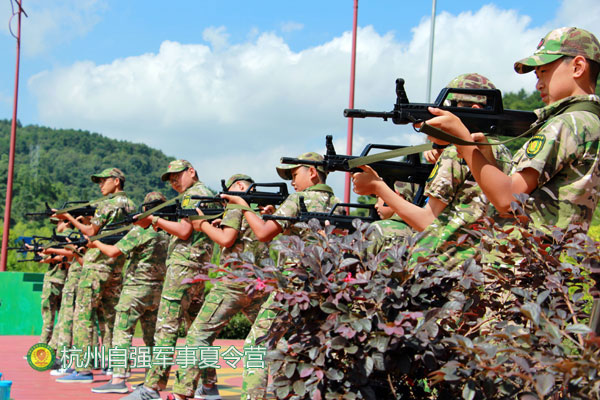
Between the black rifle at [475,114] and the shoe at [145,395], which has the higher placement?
the black rifle at [475,114]

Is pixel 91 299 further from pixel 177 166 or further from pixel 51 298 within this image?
pixel 51 298

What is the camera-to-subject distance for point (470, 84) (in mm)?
3535

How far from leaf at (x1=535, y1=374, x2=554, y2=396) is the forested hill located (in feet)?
168

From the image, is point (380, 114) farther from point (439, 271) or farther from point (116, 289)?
point (116, 289)

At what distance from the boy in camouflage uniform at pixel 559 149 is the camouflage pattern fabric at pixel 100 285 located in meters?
6.42

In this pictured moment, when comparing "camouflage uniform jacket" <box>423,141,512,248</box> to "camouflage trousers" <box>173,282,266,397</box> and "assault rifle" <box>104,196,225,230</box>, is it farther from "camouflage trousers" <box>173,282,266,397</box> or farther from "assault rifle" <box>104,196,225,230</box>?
"assault rifle" <box>104,196,225,230</box>

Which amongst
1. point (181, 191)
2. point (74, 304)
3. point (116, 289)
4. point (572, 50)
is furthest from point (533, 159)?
point (74, 304)

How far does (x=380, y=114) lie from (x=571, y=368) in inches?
A: 69.7

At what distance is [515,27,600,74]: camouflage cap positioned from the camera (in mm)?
2943

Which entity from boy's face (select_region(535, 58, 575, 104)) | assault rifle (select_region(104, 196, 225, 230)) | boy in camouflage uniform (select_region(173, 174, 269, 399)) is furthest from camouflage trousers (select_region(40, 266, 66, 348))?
boy's face (select_region(535, 58, 575, 104))

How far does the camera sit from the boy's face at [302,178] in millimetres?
5961

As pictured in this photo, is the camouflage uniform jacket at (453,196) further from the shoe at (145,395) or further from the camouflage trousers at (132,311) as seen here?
the camouflage trousers at (132,311)

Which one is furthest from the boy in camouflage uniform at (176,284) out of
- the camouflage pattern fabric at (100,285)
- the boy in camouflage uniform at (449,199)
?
the boy in camouflage uniform at (449,199)

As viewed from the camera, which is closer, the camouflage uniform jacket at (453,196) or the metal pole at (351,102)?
the camouflage uniform jacket at (453,196)
